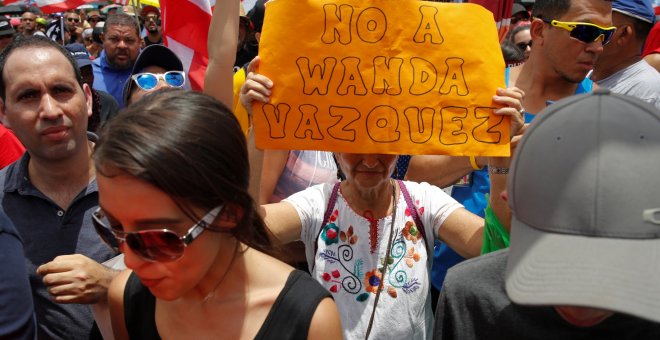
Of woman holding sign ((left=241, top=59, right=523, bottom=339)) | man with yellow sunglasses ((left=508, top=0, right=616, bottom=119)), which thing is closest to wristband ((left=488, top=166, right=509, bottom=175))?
woman holding sign ((left=241, top=59, right=523, bottom=339))

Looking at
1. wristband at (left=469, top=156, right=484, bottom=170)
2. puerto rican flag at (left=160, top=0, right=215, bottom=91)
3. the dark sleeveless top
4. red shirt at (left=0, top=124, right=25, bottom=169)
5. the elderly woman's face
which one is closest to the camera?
the dark sleeveless top

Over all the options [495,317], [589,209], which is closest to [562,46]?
[495,317]

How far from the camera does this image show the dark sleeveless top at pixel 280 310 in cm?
165

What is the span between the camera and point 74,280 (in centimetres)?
181

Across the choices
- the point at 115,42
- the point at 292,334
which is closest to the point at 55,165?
the point at 292,334

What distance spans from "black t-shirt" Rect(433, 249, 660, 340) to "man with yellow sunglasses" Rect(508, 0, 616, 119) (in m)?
1.61

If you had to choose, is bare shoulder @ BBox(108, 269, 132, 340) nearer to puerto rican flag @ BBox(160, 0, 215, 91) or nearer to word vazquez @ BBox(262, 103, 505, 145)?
word vazquez @ BBox(262, 103, 505, 145)

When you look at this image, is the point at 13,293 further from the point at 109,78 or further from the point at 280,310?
the point at 109,78

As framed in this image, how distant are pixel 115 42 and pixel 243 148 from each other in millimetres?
4954

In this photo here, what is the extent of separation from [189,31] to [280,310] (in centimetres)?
259

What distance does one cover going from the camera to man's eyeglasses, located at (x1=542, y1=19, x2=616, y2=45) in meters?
2.94

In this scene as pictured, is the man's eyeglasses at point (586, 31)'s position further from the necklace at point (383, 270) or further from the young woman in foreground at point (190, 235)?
the young woman in foreground at point (190, 235)

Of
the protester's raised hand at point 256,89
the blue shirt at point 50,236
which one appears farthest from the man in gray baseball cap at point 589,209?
the blue shirt at point 50,236

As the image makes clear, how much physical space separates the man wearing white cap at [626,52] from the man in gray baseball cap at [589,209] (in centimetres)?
304
